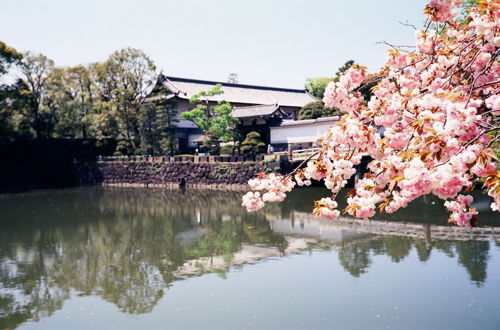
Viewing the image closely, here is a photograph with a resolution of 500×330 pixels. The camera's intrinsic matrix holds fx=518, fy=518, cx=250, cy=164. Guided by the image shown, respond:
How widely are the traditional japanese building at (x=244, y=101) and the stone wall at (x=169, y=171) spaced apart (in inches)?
121

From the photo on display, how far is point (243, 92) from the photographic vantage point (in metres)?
37.8

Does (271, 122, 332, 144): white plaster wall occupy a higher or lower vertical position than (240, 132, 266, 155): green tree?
higher

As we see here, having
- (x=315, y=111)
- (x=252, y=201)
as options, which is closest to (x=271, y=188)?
(x=252, y=201)

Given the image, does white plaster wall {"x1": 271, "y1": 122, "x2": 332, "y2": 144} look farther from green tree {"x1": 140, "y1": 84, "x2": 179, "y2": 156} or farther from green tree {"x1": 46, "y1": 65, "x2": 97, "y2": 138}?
green tree {"x1": 46, "y1": 65, "x2": 97, "y2": 138}

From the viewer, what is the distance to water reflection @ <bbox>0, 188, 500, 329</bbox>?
8734 mm

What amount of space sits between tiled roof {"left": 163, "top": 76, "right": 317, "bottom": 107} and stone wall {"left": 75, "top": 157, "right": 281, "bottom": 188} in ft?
18.1

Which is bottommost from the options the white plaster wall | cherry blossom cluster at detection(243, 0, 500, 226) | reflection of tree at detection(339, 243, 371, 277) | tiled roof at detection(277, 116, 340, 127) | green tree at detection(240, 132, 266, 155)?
reflection of tree at detection(339, 243, 371, 277)

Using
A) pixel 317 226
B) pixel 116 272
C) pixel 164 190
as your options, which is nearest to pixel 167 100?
pixel 164 190

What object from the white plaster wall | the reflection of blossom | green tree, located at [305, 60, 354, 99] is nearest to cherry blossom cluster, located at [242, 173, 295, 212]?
the reflection of blossom

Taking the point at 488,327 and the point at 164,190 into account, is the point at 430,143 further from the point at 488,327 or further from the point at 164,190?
the point at 164,190

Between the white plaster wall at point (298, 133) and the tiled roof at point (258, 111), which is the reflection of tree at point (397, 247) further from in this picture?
the tiled roof at point (258, 111)

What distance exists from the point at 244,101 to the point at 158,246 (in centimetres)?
2512

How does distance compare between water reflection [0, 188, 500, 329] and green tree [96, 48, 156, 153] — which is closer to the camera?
water reflection [0, 188, 500, 329]

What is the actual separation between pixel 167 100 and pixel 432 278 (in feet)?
80.3
